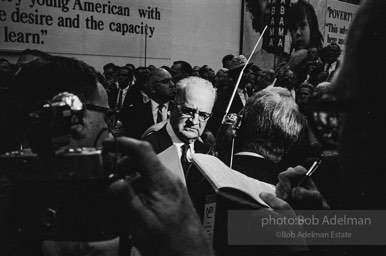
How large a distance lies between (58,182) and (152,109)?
382 cm

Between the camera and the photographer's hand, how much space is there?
4 centimetres

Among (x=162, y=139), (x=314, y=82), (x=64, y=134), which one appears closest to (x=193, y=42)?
Result: (x=314, y=82)

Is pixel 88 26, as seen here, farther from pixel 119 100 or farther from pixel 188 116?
pixel 188 116

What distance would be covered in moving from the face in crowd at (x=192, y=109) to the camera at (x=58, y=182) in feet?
6.65

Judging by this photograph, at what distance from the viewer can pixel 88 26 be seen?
20.4ft

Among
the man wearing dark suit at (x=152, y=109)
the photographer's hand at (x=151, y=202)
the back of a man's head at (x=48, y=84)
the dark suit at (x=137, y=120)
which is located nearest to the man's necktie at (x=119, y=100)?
the man wearing dark suit at (x=152, y=109)

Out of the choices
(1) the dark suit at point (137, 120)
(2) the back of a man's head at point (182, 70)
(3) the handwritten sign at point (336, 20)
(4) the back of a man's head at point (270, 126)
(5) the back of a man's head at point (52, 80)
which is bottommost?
(1) the dark suit at point (137, 120)

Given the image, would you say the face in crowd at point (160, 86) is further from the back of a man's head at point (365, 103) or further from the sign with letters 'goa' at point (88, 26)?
the back of a man's head at point (365, 103)

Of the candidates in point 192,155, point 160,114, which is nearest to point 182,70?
point 160,114

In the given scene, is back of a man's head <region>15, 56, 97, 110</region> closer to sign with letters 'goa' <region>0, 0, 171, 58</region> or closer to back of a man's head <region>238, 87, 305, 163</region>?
back of a man's head <region>238, 87, 305, 163</region>

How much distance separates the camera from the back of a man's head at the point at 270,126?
1755mm

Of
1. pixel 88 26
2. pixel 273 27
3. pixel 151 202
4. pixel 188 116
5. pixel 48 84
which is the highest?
pixel 273 27

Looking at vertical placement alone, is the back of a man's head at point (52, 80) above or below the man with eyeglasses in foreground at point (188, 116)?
above

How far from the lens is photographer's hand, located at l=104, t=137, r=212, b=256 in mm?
783
